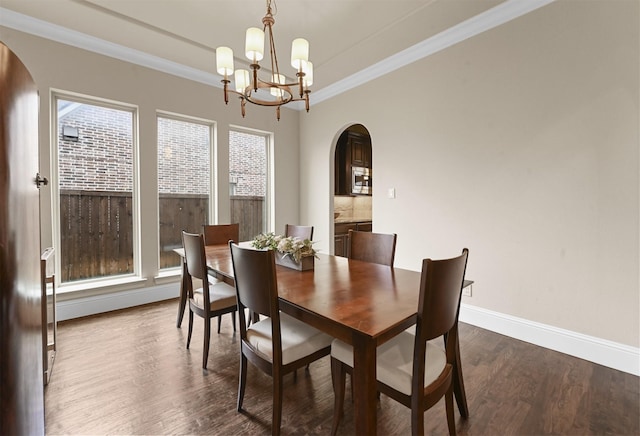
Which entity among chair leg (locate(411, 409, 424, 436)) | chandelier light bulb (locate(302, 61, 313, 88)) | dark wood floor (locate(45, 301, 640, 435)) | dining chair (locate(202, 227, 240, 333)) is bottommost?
dark wood floor (locate(45, 301, 640, 435))

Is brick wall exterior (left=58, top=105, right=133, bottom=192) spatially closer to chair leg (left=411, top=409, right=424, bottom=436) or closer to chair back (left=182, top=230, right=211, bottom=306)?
chair back (left=182, top=230, right=211, bottom=306)

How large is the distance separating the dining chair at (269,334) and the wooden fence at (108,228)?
249cm

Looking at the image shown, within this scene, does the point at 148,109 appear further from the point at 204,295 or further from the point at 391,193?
the point at 391,193

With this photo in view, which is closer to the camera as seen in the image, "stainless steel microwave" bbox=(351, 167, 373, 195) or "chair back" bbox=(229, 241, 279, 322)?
"chair back" bbox=(229, 241, 279, 322)

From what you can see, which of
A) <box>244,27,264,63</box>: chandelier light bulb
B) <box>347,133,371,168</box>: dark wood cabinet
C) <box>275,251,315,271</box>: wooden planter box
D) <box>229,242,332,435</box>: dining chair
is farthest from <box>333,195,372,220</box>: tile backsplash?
<box>229,242,332,435</box>: dining chair

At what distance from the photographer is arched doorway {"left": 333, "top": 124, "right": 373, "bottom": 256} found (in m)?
5.03

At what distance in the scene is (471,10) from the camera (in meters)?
2.49

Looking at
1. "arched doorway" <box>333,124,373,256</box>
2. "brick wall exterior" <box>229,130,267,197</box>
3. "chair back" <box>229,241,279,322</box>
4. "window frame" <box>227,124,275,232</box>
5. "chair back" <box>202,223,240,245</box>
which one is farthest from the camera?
"arched doorway" <box>333,124,373,256</box>

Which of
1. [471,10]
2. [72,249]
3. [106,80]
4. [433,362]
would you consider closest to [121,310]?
[72,249]

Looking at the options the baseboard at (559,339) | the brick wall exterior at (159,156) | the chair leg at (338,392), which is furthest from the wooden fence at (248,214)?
the chair leg at (338,392)

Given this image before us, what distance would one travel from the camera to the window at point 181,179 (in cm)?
360

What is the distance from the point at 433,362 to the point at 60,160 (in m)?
3.73

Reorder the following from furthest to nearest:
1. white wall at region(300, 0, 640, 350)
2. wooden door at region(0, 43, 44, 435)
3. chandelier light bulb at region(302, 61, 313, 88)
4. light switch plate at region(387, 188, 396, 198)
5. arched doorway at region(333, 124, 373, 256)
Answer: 1. arched doorway at region(333, 124, 373, 256)
2. light switch plate at region(387, 188, 396, 198)
3. white wall at region(300, 0, 640, 350)
4. chandelier light bulb at region(302, 61, 313, 88)
5. wooden door at region(0, 43, 44, 435)

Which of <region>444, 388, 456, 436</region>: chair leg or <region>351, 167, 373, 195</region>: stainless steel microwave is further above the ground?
<region>351, 167, 373, 195</region>: stainless steel microwave
